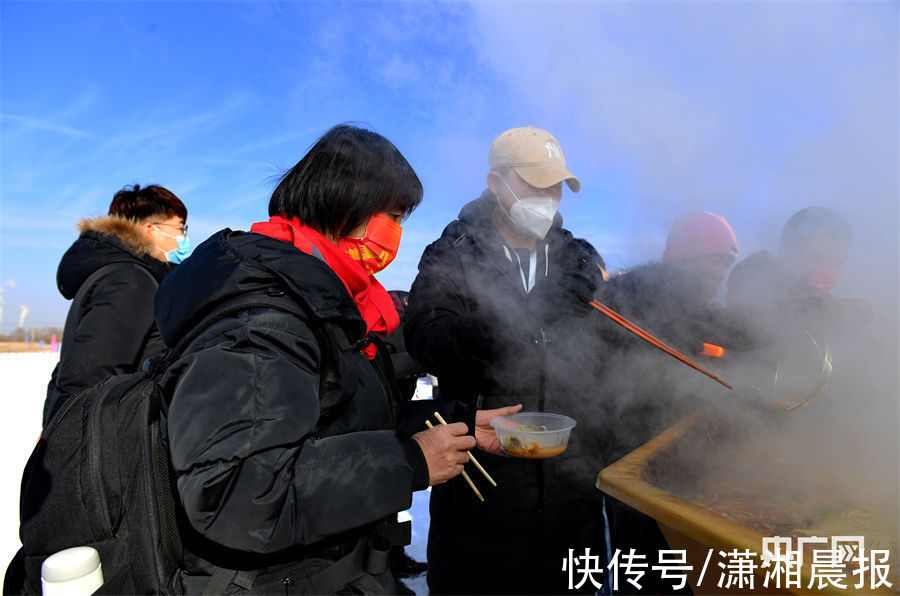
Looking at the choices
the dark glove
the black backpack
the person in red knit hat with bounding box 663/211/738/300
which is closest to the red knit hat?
the person in red knit hat with bounding box 663/211/738/300

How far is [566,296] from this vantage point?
1.90 meters

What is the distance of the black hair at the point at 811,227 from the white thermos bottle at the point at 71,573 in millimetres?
3459

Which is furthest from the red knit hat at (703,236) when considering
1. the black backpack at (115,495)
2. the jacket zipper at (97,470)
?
the jacket zipper at (97,470)

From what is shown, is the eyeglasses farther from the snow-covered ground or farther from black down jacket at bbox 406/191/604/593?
the snow-covered ground

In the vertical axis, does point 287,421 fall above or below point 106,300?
below

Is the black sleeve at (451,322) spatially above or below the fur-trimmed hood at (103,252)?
below

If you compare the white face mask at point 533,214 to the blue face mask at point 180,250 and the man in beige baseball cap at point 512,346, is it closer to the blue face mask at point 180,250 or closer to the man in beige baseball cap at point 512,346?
the man in beige baseball cap at point 512,346

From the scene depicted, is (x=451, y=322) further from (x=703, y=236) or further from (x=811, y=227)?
(x=811, y=227)

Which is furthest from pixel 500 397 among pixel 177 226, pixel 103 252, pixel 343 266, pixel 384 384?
pixel 177 226

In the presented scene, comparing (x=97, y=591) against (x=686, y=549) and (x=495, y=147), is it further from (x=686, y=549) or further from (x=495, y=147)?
(x=495, y=147)

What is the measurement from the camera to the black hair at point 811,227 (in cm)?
265

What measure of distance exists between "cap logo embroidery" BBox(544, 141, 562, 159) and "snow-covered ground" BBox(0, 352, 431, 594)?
2.72 m

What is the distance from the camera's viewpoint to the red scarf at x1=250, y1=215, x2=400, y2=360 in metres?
1.26

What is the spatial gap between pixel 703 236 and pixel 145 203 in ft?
11.0
